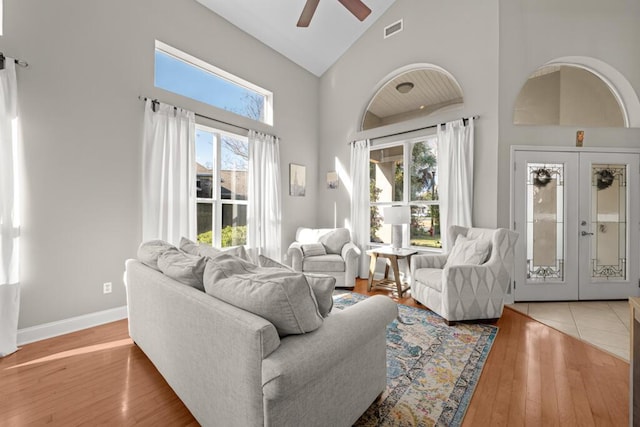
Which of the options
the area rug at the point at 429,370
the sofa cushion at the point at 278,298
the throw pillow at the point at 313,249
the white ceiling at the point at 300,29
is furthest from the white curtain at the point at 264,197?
the sofa cushion at the point at 278,298

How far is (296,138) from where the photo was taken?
Answer: 210 inches

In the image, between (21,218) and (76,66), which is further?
(76,66)

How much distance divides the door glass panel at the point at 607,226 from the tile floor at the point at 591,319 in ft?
1.46

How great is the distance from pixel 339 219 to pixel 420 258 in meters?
2.00

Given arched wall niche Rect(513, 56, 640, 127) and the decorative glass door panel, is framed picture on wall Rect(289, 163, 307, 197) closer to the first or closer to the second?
arched wall niche Rect(513, 56, 640, 127)

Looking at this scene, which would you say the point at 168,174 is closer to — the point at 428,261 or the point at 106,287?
the point at 106,287

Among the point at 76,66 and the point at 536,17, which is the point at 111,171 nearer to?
the point at 76,66

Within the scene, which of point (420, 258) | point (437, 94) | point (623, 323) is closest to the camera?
point (623, 323)

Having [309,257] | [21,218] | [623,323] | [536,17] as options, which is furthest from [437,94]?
[21,218]

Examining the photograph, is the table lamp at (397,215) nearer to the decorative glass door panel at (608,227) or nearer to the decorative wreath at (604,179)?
the decorative glass door panel at (608,227)

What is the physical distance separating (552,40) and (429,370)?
14.1 ft

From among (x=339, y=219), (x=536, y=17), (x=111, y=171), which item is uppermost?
(x=536, y=17)

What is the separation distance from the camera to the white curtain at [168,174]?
3291 millimetres

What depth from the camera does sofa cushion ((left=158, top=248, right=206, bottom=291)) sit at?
5.54 feet
